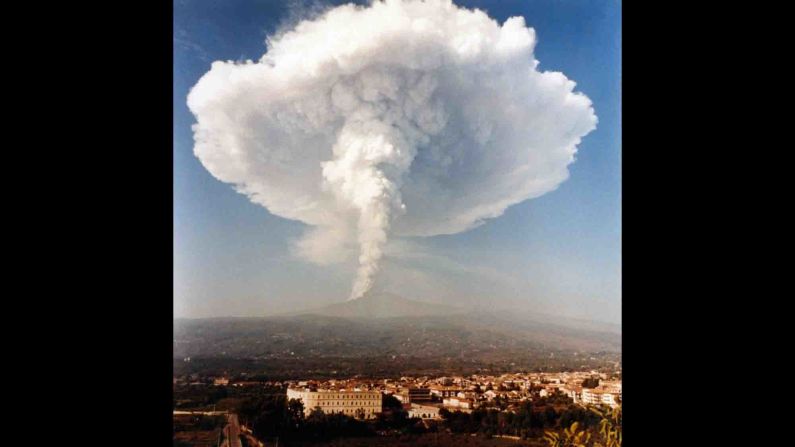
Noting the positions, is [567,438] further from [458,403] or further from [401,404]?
[401,404]

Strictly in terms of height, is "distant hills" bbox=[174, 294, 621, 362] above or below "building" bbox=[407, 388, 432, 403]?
above

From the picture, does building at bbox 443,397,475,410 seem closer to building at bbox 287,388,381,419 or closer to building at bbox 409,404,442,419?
building at bbox 409,404,442,419

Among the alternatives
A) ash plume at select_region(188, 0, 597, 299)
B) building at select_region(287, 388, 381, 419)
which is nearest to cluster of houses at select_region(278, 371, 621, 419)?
building at select_region(287, 388, 381, 419)

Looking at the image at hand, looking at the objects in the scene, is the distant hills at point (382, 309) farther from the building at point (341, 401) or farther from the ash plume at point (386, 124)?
the building at point (341, 401)

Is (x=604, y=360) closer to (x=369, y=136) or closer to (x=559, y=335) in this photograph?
(x=559, y=335)

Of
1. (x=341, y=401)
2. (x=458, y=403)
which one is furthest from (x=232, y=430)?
(x=458, y=403)

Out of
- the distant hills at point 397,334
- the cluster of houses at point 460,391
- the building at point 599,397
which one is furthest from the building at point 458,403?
the building at point 599,397
